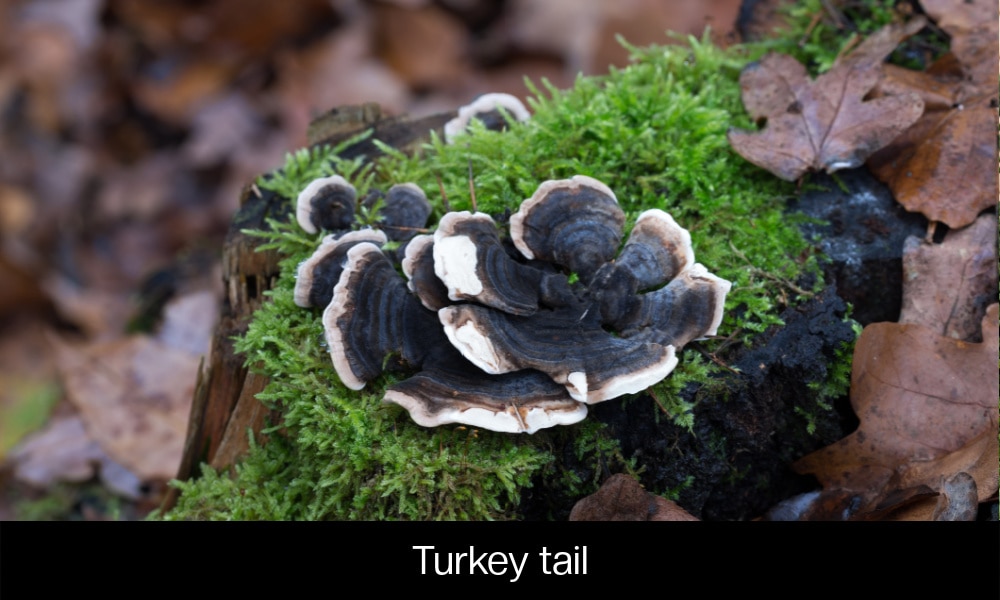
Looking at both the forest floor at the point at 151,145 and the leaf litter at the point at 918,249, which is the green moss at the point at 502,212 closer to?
the leaf litter at the point at 918,249

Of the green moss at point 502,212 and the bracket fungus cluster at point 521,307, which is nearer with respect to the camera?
the bracket fungus cluster at point 521,307

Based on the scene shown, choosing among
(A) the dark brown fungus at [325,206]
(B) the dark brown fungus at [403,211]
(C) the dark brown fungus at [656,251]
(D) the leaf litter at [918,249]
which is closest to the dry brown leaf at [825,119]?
(D) the leaf litter at [918,249]

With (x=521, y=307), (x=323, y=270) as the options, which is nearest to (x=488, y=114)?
(x=323, y=270)

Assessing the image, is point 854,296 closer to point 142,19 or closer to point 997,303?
point 997,303

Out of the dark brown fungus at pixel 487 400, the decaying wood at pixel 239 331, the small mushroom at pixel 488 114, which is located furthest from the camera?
the small mushroom at pixel 488 114

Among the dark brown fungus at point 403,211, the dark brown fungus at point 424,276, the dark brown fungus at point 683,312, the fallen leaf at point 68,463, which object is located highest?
the dark brown fungus at point 403,211

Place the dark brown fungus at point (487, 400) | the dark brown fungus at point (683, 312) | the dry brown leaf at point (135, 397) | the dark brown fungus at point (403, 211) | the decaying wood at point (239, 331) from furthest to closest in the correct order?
the dry brown leaf at point (135, 397) < the decaying wood at point (239, 331) < the dark brown fungus at point (403, 211) < the dark brown fungus at point (683, 312) < the dark brown fungus at point (487, 400)
